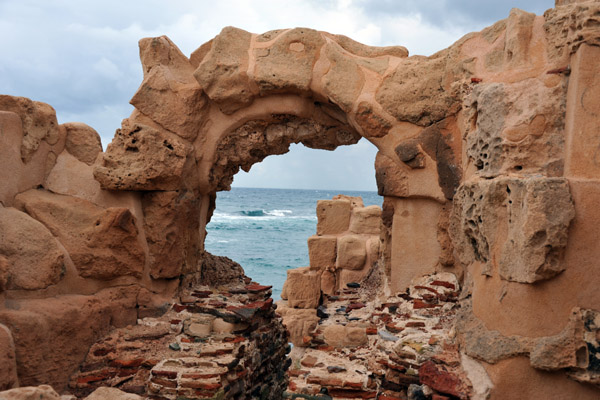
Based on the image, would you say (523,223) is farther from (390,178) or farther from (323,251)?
(323,251)

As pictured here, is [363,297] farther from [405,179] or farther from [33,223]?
[33,223]

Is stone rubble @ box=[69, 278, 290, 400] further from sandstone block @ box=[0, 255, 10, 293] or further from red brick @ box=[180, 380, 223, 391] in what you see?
sandstone block @ box=[0, 255, 10, 293]

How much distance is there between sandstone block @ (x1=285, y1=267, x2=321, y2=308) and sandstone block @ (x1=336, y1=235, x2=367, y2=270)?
0.59 m

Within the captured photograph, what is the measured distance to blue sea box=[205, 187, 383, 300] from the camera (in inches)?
914

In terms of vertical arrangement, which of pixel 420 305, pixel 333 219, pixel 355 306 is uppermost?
pixel 333 219

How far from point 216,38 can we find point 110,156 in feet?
4.49

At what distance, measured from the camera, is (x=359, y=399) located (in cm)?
379

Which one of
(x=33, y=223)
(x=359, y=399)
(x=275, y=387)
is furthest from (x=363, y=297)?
(x=33, y=223)

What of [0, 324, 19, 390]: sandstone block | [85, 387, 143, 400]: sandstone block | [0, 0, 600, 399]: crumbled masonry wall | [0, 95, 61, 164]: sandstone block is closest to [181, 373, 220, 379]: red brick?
[0, 0, 600, 399]: crumbled masonry wall

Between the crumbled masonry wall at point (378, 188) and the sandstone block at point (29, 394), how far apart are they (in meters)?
1.12

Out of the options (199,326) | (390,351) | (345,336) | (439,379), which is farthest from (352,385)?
(199,326)

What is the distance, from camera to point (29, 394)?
7.09 feet

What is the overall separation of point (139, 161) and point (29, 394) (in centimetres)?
252

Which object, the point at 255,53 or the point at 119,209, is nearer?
the point at 119,209
